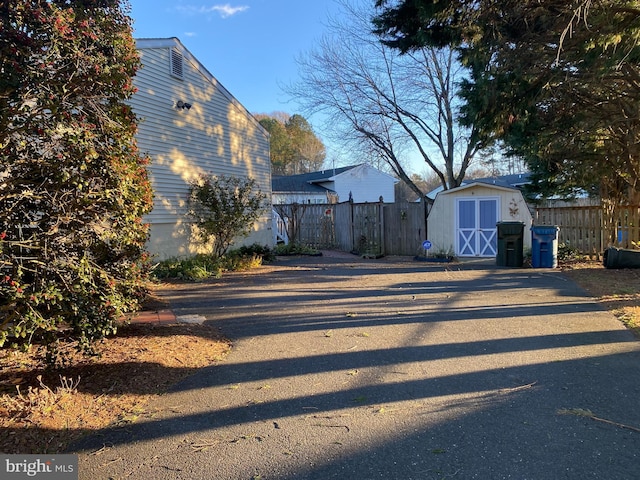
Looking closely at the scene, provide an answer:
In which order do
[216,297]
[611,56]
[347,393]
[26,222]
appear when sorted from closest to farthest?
[26,222] < [347,393] < [611,56] < [216,297]

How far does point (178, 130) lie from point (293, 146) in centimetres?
3887

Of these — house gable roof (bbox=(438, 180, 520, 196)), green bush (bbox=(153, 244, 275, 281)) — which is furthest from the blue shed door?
green bush (bbox=(153, 244, 275, 281))

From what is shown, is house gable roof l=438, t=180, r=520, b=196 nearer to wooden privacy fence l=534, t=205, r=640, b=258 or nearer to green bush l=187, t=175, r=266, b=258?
wooden privacy fence l=534, t=205, r=640, b=258

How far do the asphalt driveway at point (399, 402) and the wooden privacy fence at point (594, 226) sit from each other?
289 inches

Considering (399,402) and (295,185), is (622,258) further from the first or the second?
(295,185)

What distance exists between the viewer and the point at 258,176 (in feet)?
53.8

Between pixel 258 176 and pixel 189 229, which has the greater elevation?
pixel 258 176

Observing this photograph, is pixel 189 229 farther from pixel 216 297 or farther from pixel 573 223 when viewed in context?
pixel 573 223

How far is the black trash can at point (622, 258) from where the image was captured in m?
11.2

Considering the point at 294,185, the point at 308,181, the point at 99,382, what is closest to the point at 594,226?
the point at 99,382

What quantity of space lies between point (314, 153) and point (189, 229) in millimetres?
42490

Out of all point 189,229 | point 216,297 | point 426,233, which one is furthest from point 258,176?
point 216,297

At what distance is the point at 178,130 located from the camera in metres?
12.9

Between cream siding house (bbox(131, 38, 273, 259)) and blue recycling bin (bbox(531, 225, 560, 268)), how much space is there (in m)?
9.33
